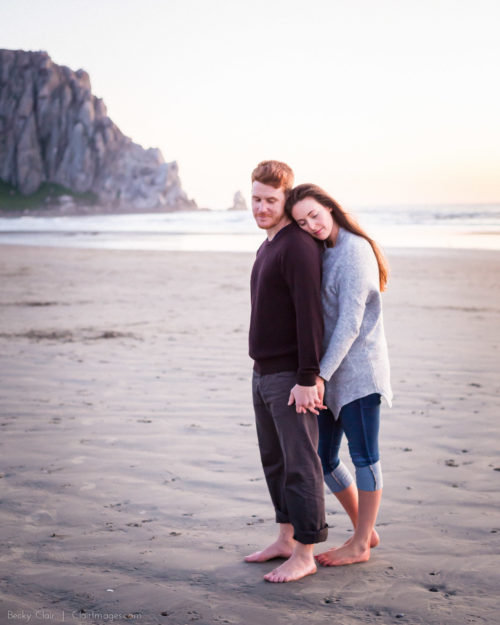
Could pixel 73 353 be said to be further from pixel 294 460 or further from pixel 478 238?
pixel 478 238

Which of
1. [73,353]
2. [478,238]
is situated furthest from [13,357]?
[478,238]

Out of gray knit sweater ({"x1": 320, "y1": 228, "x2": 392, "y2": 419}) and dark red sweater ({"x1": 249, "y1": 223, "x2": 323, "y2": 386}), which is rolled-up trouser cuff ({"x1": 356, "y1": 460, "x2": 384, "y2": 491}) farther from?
dark red sweater ({"x1": 249, "y1": 223, "x2": 323, "y2": 386})

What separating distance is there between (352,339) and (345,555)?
1.13 metres

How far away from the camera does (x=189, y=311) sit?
11102 mm

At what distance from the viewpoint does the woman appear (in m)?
2.96

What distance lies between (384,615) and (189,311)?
8.64 meters

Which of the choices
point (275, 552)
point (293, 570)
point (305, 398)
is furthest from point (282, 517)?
point (305, 398)

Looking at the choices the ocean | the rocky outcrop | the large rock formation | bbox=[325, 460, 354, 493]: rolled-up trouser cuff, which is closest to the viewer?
bbox=[325, 460, 354, 493]: rolled-up trouser cuff

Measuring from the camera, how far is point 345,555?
3.22m

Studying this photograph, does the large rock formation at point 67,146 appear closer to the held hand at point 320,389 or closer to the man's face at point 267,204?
the man's face at point 267,204

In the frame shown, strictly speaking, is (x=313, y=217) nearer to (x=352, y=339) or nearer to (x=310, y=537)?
(x=352, y=339)

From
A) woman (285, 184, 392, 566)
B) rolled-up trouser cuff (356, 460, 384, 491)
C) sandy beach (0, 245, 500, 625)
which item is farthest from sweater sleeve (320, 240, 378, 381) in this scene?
sandy beach (0, 245, 500, 625)

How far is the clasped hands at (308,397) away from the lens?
115 inches

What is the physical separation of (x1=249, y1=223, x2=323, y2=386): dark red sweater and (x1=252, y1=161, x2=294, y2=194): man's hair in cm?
20
